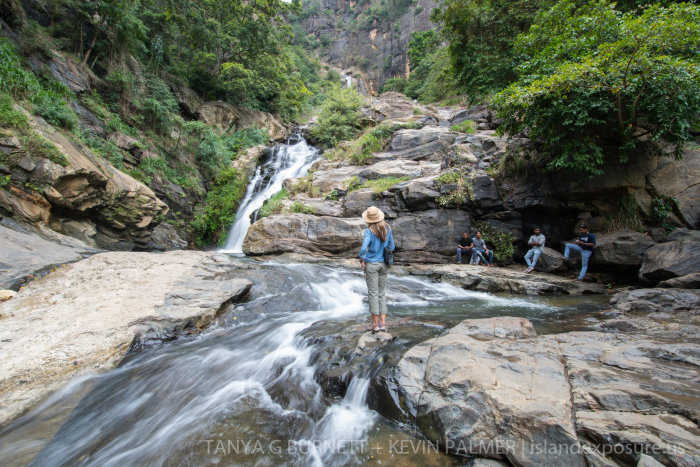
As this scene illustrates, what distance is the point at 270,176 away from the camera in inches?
715

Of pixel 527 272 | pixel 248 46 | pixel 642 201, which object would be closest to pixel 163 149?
pixel 248 46

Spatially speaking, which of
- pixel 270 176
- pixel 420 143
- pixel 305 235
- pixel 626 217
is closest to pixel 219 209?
pixel 270 176

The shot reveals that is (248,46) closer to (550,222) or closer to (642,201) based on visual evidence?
(550,222)

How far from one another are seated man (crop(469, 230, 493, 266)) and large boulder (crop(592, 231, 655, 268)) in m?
2.91

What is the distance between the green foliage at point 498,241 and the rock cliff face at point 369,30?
41.5m

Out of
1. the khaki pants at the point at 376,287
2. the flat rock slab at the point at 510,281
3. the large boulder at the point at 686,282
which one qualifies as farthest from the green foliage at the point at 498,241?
the khaki pants at the point at 376,287

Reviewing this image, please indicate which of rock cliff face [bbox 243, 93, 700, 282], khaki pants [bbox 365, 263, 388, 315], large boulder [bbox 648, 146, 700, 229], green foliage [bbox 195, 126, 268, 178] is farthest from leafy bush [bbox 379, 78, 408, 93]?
khaki pants [bbox 365, 263, 388, 315]

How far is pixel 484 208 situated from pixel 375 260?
8.50m

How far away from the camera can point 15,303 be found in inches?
179

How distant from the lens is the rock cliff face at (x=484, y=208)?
7.82 meters

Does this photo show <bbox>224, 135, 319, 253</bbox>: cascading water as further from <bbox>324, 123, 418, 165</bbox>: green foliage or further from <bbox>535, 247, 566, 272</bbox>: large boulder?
<bbox>535, 247, 566, 272</bbox>: large boulder

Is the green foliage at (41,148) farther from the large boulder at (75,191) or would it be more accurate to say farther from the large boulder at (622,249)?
the large boulder at (622,249)

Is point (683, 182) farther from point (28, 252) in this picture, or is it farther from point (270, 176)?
point (270, 176)

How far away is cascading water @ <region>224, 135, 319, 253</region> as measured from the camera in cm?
1429
